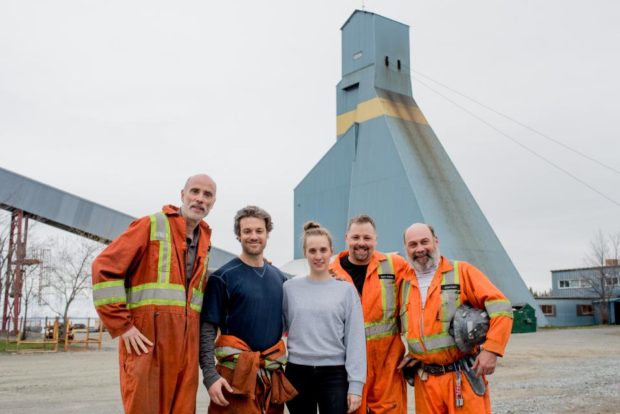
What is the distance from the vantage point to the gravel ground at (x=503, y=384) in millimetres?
7254

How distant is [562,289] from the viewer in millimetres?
48156

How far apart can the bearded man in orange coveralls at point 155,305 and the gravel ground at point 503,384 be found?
4068 mm

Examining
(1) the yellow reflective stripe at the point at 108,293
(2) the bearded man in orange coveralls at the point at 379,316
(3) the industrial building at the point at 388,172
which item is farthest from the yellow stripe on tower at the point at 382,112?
(1) the yellow reflective stripe at the point at 108,293

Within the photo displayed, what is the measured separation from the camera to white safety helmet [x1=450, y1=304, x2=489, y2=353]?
3.71 meters

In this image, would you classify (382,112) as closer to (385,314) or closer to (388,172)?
(388,172)

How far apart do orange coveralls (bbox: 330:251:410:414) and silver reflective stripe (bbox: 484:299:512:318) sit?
26.6 inches

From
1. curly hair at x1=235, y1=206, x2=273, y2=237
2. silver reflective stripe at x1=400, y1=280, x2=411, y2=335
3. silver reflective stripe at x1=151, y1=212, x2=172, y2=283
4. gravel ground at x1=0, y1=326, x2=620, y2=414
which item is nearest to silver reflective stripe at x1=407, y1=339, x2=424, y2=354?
silver reflective stripe at x1=400, y1=280, x2=411, y2=335

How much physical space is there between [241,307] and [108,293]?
82 cm

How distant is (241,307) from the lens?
11.7 feet

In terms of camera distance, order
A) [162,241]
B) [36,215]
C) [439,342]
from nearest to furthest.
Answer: [162,241], [439,342], [36,215]

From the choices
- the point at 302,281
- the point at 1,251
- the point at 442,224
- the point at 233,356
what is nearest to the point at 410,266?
the point at 302,281

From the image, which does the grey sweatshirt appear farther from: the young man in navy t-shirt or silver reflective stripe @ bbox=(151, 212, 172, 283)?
silver reflective stripe @ bbox=(151, 212, 172, 283)

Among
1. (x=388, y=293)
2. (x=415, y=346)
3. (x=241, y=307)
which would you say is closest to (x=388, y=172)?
(x=388, y=293)

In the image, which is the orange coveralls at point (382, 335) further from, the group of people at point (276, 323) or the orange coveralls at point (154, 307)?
the orange coveralls at point (154, 307)
